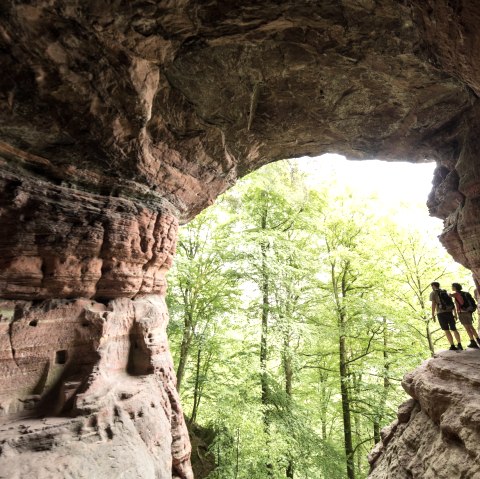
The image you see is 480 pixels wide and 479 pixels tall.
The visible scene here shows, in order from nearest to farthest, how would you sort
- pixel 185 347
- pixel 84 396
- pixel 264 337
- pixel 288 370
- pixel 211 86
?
1. pixel 84 396
2. pixel 211 86
3. pixel 185 347
4. pixel 264 337
5. pixel 288 370

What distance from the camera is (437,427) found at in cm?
675

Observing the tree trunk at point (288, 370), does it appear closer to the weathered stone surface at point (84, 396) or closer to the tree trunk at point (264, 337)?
the tree trunk at point (264, 337)

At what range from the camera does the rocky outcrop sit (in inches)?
213

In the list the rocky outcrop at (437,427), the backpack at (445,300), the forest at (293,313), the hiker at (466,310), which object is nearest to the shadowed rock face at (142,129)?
the hiker at (466,310)

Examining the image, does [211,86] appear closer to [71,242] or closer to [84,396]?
[71,242]

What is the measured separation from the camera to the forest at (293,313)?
10.4 metres

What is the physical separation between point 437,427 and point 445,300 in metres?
3.21

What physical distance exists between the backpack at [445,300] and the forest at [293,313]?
10.7 ft

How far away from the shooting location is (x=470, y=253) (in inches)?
300

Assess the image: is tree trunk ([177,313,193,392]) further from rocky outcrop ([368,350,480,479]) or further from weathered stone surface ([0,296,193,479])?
rocky outcrop ([368,350,480,479])

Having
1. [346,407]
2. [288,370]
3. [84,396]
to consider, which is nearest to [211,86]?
[84,396]

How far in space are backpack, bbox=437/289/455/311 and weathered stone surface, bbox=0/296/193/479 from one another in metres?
7.61

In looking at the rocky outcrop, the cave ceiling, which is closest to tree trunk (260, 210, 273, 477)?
the rocky outcrop

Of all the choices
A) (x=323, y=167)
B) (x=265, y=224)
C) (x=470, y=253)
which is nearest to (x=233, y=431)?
(x=265, y=224)
